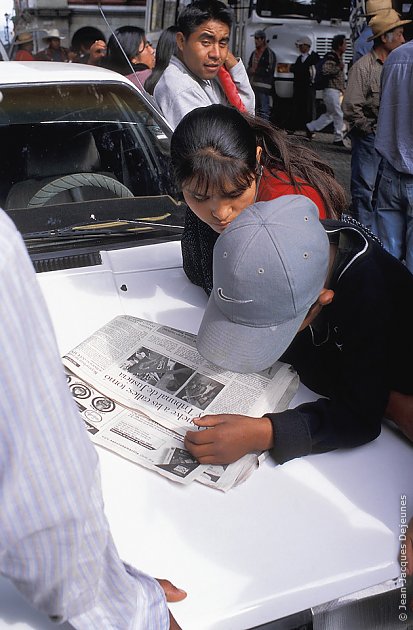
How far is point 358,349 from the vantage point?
145 centimetres

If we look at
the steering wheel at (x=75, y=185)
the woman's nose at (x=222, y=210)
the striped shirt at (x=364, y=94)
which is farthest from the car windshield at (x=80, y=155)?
the striped shirt at (x=364, y=94)

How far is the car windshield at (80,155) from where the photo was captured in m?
2.23

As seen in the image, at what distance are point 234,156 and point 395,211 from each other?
6.95 ft

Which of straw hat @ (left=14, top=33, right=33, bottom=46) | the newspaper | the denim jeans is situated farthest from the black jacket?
the denim jeans

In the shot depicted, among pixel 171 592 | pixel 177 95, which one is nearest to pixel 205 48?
pixel 177 95

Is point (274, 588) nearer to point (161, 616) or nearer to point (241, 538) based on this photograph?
point (241, 538)

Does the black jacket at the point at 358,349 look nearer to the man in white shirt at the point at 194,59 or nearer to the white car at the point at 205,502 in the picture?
the white car at the point at 205,502

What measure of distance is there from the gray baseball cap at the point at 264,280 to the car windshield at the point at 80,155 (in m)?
0.91

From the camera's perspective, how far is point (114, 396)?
1.57 meters

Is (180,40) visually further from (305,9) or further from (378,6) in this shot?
(305,9)

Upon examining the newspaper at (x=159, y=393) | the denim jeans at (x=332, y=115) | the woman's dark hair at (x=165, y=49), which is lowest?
the denim jeans at (x=332, y=115)

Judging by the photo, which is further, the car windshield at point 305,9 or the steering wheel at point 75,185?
the car windshield at point 305,9

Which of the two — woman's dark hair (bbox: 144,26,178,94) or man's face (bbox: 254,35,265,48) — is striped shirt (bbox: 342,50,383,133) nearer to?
woman's dark hair (bbox: 144,26,178,94)

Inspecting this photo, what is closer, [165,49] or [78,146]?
[78,146]
